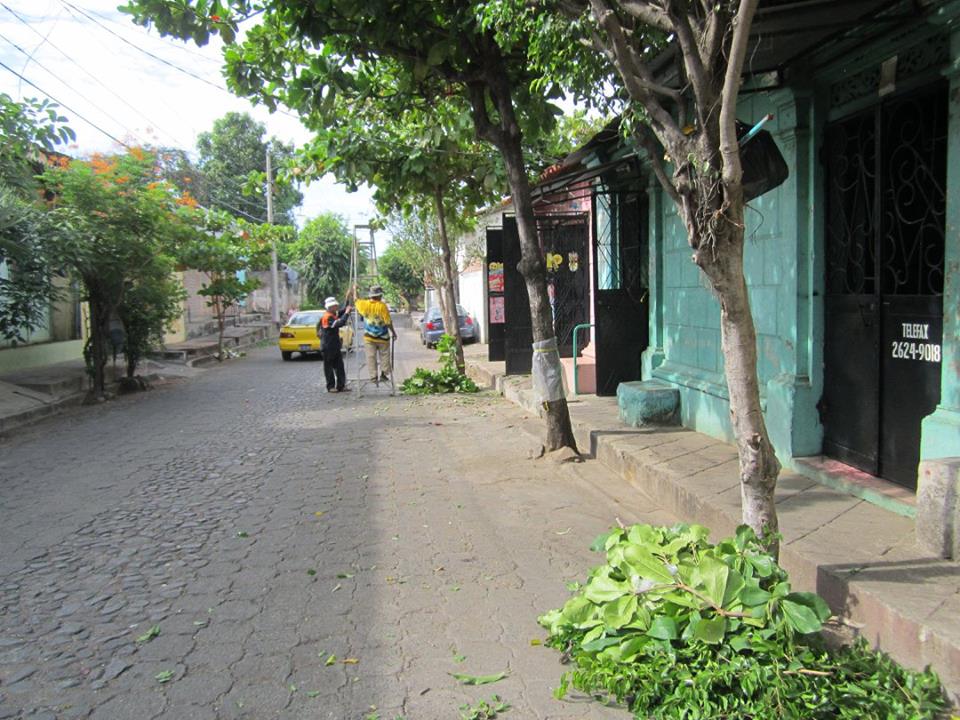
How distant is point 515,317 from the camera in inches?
511

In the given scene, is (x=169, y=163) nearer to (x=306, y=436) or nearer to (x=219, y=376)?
(x=219, y=376)

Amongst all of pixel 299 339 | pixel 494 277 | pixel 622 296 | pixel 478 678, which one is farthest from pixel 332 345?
pixel 478 678

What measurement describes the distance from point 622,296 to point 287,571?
20.8 ft

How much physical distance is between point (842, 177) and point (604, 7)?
2.85 metres

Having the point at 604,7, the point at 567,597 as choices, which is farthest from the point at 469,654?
the point at 604,7

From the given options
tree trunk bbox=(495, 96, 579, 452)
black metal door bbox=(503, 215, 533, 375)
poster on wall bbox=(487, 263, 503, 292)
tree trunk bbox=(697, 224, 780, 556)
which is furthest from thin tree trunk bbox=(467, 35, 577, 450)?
poster on wall bbox=(487, 263, 503, 292)

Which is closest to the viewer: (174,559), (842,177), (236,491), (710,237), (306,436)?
(710,237)

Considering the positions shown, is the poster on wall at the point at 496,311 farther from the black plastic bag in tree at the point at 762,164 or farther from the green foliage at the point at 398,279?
the green foliage at the point at 398,279

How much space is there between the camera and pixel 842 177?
5508 mm

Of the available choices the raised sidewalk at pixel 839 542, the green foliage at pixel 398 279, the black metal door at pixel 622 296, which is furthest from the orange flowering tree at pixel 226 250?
the green foliage at pixel 398 279

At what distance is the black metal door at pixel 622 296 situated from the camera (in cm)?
973

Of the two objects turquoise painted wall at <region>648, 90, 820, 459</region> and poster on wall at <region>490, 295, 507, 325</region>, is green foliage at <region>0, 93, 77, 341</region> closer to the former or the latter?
poster on wall at <region>490, 295, 507, 325</region>

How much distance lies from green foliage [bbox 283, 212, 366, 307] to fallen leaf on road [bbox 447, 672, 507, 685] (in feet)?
133

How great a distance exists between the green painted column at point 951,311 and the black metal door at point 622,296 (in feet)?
17.8
